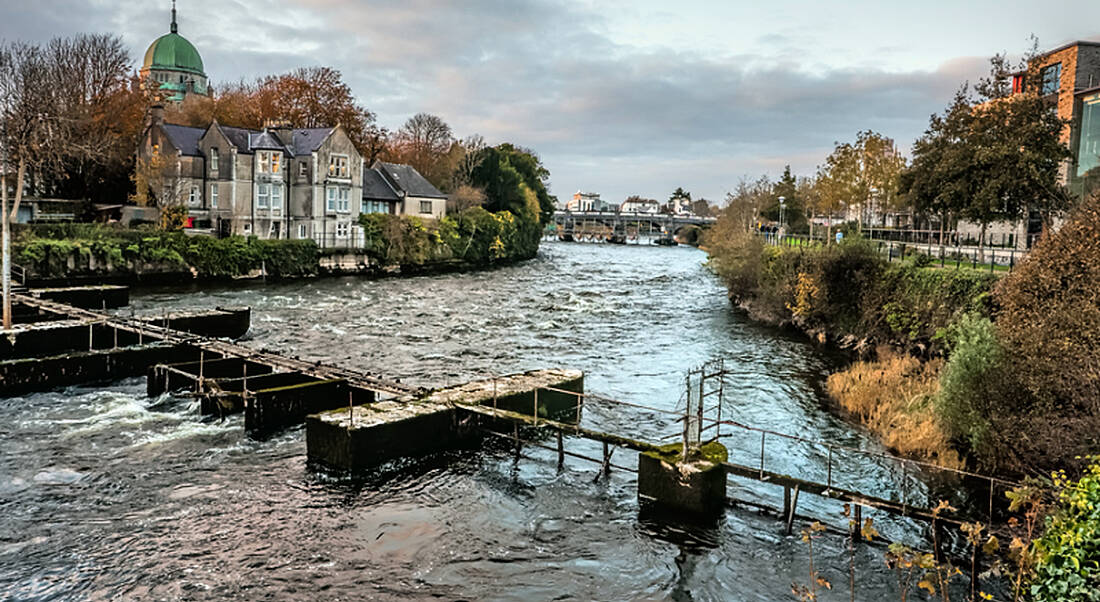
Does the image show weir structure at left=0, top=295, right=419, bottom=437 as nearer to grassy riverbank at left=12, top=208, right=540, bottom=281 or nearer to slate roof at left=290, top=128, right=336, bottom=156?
grassy riverbank at left=12, top=208, right=540, bottom=281

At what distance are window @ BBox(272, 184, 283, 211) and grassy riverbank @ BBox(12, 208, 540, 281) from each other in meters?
5.73

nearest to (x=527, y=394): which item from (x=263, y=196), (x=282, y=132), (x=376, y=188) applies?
(x=263, y=196)

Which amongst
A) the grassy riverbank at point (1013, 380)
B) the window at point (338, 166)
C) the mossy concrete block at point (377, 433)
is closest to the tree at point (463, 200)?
the window at point (338, 166)

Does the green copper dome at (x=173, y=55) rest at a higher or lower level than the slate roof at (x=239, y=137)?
higher

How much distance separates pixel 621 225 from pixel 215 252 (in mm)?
123678

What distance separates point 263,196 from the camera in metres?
70.6

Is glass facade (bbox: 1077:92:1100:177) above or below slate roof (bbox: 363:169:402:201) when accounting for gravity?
above

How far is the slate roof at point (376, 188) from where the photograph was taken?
276ft

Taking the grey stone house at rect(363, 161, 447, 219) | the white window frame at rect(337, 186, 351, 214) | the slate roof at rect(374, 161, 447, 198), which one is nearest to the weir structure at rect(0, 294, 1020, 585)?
the white window frame at rect(337, 186, 351, 214)

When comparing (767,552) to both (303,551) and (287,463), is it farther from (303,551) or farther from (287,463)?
(287,463)

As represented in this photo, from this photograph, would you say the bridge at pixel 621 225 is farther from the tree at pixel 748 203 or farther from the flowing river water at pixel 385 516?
the flowing river water at pixel 385 516

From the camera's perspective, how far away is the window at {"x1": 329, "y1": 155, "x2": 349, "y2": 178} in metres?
74.0

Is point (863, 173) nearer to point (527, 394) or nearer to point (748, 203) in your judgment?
point (748, 203)

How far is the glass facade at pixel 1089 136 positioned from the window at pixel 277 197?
60.9 meters
